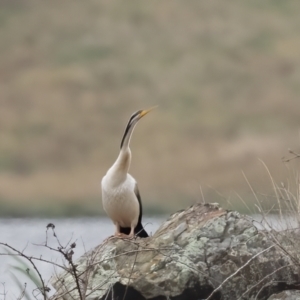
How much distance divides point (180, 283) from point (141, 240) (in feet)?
1.26

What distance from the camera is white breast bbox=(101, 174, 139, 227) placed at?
125 inches

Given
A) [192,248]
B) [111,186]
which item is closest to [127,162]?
[111,186]

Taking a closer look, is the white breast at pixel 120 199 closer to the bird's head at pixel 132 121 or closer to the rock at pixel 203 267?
the bird's head at pixel 132 121

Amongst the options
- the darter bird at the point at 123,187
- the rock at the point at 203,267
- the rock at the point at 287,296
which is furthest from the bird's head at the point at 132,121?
the rock at the point at 287,296

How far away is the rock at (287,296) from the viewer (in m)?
2.32

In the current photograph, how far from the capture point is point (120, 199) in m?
3.19

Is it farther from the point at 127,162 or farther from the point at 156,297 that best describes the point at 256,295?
the point at 127,162

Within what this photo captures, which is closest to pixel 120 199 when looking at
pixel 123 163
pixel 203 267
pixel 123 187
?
pixel 123 187

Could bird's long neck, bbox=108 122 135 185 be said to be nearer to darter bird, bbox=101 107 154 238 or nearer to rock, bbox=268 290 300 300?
darter bird, bbox=101 107 154 238

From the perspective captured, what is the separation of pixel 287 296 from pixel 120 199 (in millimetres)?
1140

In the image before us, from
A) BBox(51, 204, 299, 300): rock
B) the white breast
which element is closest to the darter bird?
the white breast

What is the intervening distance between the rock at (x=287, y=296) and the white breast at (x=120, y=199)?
1077 mm

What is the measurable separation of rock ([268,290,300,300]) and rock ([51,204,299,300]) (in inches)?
2.3

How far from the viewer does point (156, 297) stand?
2.40 m
